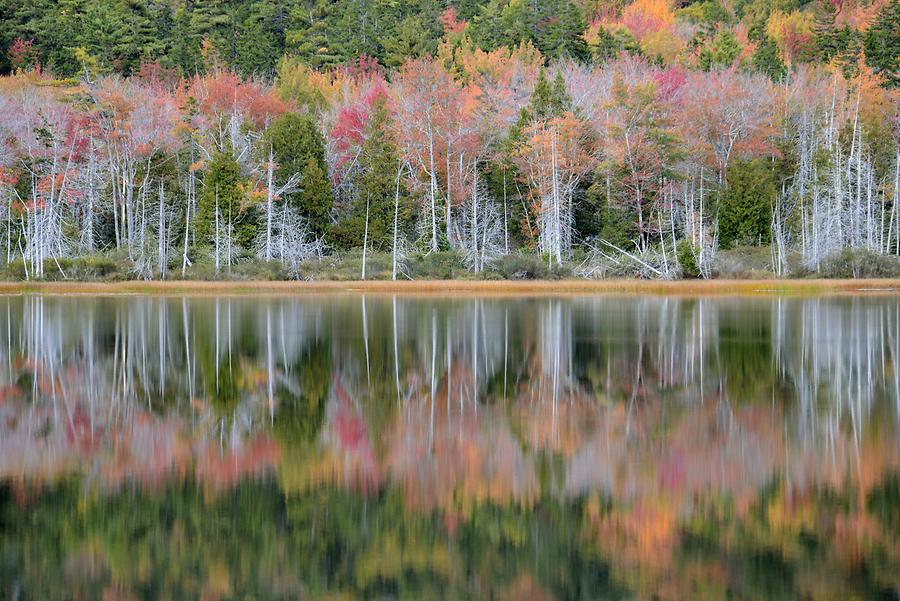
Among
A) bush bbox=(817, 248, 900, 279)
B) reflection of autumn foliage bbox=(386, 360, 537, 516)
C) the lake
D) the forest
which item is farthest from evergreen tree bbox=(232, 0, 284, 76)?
reflection of autumn foliage bbox=(386, 360, 537, 516)

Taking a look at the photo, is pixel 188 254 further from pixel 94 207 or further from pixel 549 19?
pixel 549 19

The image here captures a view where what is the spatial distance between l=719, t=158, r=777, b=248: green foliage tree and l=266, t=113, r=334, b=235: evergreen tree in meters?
21.1

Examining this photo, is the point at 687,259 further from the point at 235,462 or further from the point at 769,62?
the point at 235,462

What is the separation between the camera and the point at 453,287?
50.5 metres

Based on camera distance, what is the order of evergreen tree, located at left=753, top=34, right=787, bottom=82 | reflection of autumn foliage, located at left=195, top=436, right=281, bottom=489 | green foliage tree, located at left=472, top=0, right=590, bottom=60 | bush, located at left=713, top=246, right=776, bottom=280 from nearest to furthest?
1. reflection of autumn foliage, located at left=195, top=436, right=281, bottom=489
2. bush, located at left=713, top=246, right=776, bottom=280
3. evergreen tree, located at left=753, top=34, right=787, bottom=82
4. green foliage tree, located at left=472, top=0, right=590, bottom=60

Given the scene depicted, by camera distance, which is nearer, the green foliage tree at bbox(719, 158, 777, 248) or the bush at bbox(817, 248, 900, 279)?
the bush at bbox(817, 248, 900, 279)

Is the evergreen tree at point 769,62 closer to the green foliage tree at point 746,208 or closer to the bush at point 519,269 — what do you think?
the green foliage tree at point 746,208

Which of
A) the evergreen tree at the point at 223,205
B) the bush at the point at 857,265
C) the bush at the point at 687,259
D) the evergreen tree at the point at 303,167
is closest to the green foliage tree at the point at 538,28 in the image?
the evergreen tree at the point at 303,167

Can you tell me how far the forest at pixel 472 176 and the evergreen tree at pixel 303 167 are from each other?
11 centimetres

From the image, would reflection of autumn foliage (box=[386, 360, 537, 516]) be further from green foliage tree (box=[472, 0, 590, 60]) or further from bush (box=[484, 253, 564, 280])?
green foliage tree (box=[472, 0, 590, 60])

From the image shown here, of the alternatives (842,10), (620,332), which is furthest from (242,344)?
(842,10)

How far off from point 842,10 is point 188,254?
215 feet

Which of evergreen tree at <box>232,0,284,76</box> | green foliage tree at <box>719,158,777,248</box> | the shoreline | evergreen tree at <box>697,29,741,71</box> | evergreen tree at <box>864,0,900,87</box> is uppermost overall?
evergreen tree at <box>232,0,284,76</box>

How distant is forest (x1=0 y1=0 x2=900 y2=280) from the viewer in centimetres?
5269
